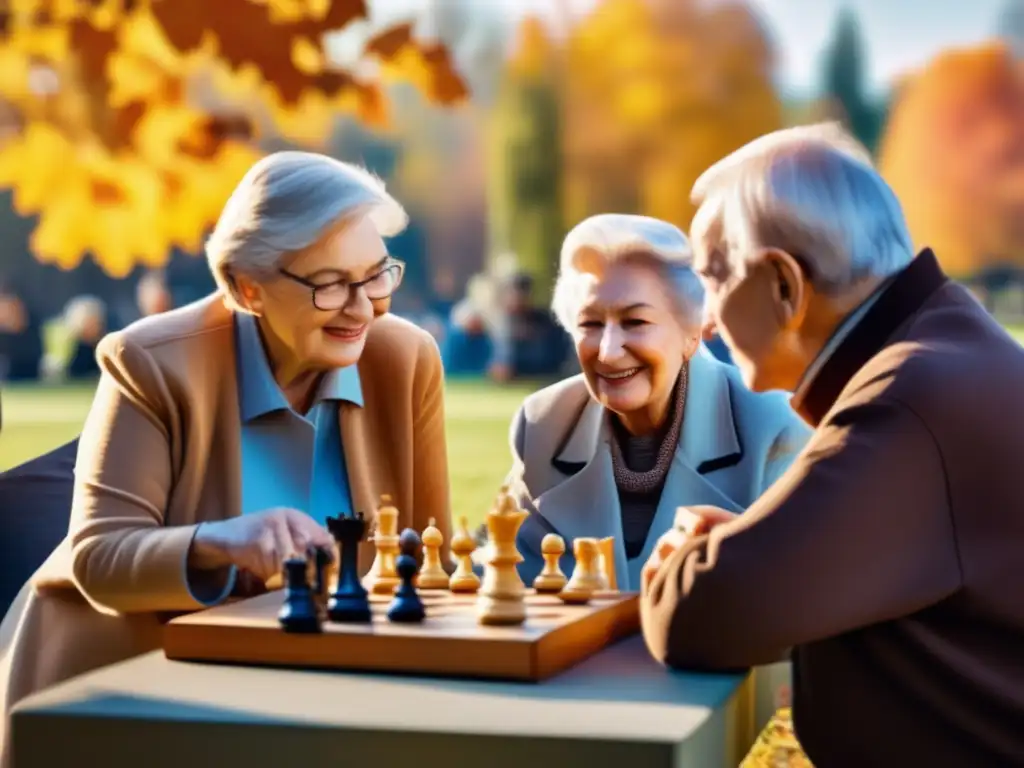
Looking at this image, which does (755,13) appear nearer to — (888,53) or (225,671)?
(888,53)

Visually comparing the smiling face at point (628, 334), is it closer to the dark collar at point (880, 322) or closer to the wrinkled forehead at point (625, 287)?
the wrinkled forehead at point (625, 287)

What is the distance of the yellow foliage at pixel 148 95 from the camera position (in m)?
3.95

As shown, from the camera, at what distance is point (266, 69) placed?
3.97 m

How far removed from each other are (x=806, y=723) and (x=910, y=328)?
570 mm

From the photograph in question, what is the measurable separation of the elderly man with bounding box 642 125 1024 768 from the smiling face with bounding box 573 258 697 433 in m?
0.78

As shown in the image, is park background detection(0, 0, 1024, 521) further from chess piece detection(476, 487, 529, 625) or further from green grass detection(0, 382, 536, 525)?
chess piece detection(476, 487, 529, 625)

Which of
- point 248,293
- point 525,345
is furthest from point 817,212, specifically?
point 525,345

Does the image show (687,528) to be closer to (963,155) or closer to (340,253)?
(340,253)

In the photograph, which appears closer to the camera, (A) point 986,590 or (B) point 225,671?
(A) point 986,590

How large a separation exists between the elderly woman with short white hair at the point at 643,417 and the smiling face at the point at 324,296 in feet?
1.41

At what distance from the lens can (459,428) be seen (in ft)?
32.7

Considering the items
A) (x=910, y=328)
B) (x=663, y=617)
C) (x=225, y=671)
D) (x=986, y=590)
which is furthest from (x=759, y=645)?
(x=225, y=671)

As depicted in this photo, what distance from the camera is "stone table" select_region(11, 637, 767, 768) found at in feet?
5.98

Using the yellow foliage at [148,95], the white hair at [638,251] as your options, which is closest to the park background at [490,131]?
the yellow foliage at [148,95]
